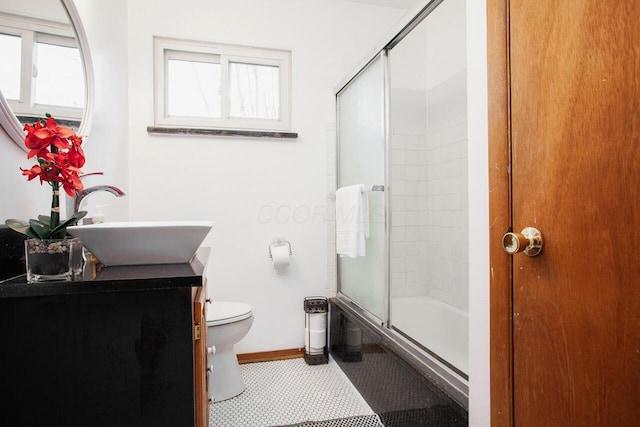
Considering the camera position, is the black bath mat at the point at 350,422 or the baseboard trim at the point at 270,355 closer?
the black bath mat at the point at 350,422

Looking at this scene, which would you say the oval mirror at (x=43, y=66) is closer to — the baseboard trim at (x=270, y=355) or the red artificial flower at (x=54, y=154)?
the red artificial flower at (x=54, y=154)

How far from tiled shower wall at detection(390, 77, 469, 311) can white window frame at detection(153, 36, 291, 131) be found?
88 cm

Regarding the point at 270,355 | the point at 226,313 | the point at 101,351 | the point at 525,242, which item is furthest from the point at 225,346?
the point at 525,242

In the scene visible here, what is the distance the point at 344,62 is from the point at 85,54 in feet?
5.71

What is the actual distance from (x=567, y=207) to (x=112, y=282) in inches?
37.6

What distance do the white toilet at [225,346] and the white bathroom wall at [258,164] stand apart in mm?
483

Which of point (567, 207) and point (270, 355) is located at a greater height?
point (567, 207)

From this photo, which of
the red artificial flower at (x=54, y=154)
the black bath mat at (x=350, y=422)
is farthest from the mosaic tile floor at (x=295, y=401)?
the red artificial flower at (x=54, y=154)

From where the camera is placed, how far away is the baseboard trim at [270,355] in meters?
2.47

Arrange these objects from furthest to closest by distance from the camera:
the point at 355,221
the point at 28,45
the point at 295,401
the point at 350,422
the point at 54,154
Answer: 1. the point at 355,221
2. the point at 295,401
3. the point at 350,422
4. the point at 28,45
5. the point at 54,154

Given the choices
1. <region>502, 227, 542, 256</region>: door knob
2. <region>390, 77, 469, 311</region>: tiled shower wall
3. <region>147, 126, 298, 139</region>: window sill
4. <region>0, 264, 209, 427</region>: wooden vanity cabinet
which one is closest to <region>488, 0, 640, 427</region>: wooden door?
<region>502, 227, 542, 256</region>: door knob

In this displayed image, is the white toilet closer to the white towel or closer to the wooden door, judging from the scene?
the white towel

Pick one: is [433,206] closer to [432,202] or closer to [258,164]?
[432,202]

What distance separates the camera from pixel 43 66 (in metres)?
1.10
